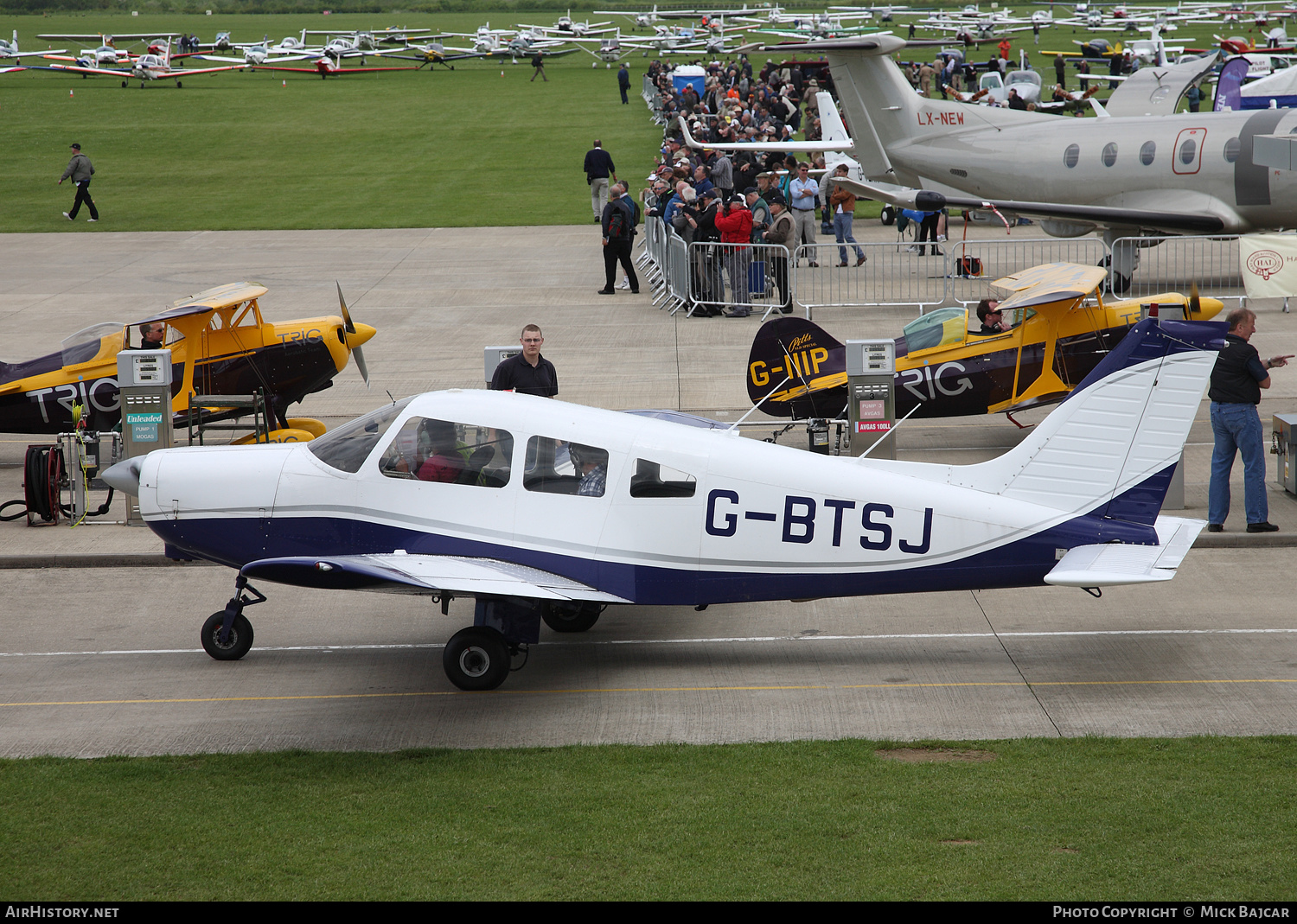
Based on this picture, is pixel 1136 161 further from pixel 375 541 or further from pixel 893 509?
pixel 375 541

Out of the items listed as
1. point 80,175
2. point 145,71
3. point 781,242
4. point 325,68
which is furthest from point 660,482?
point 325,68

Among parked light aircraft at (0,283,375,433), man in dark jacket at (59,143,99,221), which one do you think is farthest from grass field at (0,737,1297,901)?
man in dark jacket at (59,143,99,221)

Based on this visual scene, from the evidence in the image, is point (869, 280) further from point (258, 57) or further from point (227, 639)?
point (258, 57)

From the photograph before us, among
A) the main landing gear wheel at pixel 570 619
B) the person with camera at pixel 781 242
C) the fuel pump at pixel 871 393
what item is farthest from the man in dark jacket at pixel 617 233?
the main landing gear wheel at pixel 570 619

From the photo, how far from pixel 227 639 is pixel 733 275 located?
14701mm

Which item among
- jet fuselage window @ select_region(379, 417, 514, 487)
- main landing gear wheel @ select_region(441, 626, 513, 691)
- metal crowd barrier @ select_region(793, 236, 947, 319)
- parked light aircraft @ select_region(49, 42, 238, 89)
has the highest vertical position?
parked light aircraft @ select_region(49, 42, 238, 89)

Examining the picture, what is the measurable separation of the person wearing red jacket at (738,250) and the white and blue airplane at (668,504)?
44.4 feet

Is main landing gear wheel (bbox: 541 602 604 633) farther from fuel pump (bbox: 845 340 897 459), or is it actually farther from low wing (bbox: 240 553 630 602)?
fuel pump (bbox: 845 340 897 459)

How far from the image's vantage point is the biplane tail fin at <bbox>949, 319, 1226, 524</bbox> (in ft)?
27.7

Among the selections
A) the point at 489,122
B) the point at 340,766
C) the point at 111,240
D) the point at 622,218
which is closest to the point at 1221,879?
the point at 340,766

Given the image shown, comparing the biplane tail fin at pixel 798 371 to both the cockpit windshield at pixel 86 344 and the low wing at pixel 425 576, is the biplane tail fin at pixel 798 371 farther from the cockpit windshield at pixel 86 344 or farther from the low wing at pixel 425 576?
the cockpit windshield at pixel 86 344

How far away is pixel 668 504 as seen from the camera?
8.66 meters

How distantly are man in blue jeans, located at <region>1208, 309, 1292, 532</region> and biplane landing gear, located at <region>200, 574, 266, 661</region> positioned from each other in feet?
27.6

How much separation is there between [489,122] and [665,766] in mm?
53684
